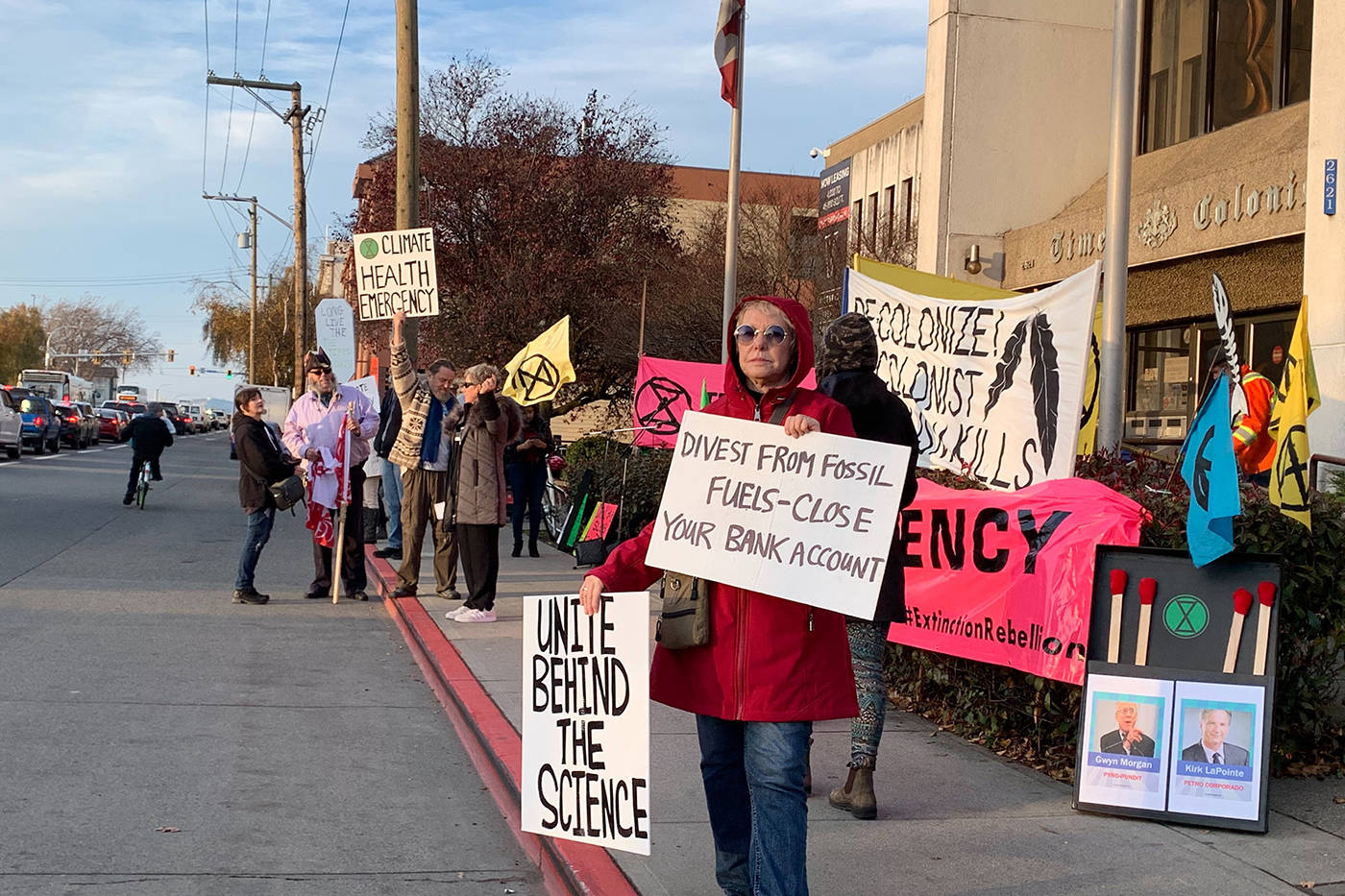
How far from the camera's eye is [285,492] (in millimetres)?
11805

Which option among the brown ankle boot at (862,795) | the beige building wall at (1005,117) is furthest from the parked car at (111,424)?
the brown ankle boot at (862,795)

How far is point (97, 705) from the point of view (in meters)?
7.85

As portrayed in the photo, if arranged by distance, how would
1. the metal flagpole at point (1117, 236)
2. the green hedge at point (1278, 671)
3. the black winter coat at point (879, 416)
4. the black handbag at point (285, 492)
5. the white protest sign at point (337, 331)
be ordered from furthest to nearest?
the white protest sign at point (337, 331) → the black handbag at point (285, 492) → the metal flagpole at point (1117, 236) → the green hedge at point (1278, 671) → the black winter coat at point (879, 416)

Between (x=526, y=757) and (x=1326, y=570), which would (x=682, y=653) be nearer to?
(x=526, y=757)

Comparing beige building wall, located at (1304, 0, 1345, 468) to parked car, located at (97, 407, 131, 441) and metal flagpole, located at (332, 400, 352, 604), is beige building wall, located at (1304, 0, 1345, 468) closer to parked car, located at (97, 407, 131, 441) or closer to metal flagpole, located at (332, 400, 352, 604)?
metal flagpole, located at (332, 400, 352, 604)

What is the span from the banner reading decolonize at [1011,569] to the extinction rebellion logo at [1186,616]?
37 cm

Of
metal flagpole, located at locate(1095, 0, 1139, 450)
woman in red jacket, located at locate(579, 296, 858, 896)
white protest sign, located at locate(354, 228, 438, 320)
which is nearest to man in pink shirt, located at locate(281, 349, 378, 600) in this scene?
white protest sign, located at locate(354, 228, 438, 320)

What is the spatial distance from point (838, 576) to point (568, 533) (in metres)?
12.1

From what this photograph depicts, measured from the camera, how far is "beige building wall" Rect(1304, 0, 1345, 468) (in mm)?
10406

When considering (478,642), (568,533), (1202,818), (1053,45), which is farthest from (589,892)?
(1053,45)

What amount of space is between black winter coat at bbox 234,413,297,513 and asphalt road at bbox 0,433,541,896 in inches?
36.5

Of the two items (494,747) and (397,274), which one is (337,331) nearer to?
(397,274)

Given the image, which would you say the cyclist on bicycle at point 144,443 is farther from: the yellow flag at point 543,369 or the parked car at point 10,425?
the parked car at point 10,425

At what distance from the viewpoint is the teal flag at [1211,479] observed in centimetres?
551
